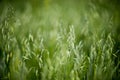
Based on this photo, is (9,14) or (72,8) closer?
(9,14)

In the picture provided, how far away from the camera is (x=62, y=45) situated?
5.95 feet

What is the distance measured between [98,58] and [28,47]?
22.0 inches

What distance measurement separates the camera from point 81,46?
6.07 feet

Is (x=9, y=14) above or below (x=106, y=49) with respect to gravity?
above

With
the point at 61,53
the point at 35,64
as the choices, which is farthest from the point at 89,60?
the point at 35,64

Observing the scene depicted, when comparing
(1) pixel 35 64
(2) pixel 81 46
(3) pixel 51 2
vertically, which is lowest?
(1) pixel 35 64

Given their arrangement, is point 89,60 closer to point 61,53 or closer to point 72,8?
point 61,53

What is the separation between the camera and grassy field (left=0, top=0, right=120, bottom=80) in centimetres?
178

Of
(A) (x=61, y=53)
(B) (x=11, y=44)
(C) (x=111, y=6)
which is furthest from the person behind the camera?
(C) (x=111, y=6)

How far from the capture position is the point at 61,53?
178cm

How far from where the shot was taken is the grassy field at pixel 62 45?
1.78 m

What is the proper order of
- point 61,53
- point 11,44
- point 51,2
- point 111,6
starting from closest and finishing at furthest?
point 61,53, point 11,44, point 111,6, point 51,2

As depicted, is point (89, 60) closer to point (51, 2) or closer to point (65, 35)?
point (65, 35)

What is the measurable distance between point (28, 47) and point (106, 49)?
0.62 metres
